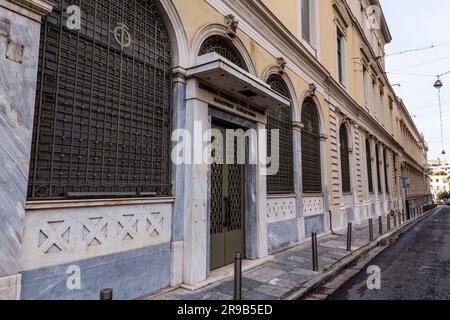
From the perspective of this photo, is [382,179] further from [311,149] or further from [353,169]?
[311,149]

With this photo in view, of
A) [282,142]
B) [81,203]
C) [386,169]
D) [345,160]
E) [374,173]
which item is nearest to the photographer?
[81,203]

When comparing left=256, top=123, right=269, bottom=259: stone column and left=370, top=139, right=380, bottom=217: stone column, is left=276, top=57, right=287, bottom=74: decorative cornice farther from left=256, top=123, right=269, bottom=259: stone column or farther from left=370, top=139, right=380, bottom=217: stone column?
left=370, top=139, right=380, bottom=217: stone column

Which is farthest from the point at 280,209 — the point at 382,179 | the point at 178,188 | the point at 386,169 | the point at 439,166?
the point at 439,166

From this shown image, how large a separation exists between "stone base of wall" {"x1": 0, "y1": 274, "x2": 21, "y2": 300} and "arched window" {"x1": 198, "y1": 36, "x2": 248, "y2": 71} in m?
5.03

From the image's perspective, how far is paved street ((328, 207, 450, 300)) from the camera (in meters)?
5.29

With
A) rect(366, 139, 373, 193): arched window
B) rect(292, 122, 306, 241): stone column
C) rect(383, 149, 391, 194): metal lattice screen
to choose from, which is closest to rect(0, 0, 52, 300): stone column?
rect(292, 122, 306, 241): stone column

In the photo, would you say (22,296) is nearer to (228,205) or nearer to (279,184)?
(228,205)

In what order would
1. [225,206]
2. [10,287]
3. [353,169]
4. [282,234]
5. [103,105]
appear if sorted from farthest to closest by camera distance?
[353,169] → [282,234] → [225,206] → [103,105] → [10,287]

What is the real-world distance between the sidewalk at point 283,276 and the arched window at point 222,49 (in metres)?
4.69

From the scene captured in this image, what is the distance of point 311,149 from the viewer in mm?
11727

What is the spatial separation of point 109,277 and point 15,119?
2385 millimetres

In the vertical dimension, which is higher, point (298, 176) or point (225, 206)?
point (298, 176)

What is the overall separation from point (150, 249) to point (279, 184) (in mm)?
5298

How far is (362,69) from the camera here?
19.8m
